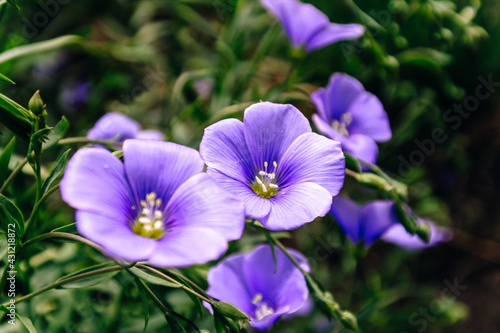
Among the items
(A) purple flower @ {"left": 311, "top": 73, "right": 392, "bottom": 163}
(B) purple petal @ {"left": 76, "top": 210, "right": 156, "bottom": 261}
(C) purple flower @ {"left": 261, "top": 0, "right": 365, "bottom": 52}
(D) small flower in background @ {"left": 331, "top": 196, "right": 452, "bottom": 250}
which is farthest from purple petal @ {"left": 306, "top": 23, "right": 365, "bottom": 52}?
(B) purple petal @ {"left": 76, "top": 210, "right": 156, "bottom": 261}

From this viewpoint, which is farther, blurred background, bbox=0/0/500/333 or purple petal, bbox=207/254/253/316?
blurred background, bbox=0/0/500/333

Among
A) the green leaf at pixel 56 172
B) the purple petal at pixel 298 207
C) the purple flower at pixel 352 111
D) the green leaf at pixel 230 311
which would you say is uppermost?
the green leaf at pixel 56 172

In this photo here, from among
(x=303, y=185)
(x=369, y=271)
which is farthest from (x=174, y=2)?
(x=303, y=185)

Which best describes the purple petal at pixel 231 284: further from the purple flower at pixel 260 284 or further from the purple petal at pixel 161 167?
the purple petal at pixel 161 167

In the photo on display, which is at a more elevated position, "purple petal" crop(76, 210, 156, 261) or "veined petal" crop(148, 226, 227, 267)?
"purple petal" crop(76, 210, 156, 261)

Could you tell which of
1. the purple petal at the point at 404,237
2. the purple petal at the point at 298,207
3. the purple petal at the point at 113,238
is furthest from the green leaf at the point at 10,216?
the purple petal at the point at 404,237

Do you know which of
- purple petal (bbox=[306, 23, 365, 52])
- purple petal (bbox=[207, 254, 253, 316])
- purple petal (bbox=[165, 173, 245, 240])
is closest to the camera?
purple petal (bbox=[165, 173, 245, 240])

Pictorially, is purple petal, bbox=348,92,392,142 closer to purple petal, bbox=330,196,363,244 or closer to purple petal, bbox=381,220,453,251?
purple petal, bbox=330,196,363,244
